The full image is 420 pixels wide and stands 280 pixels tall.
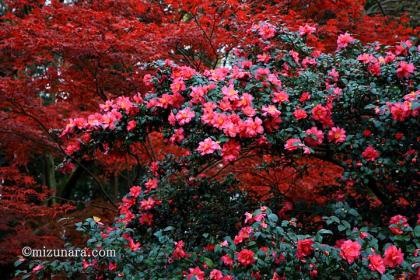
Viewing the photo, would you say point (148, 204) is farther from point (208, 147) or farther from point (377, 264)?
point (377, 264)

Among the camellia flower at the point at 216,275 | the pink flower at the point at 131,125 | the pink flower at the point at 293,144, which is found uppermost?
the pink flower at the point at 131,125

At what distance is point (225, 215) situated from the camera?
3.34 m

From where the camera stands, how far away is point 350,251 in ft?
6.77

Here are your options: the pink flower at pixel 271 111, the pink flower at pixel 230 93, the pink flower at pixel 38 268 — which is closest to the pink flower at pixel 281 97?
the pink flower at pixel 271 111

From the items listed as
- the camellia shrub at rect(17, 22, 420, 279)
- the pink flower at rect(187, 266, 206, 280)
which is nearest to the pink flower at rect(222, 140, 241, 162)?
the camellia shrub at rect(17, 22, 420, 279)

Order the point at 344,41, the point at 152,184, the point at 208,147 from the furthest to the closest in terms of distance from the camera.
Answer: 1. the point at 152,184
2. the point at 344,41
3. the point at 208,147

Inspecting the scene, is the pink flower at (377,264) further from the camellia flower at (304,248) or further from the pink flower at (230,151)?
the pink flower at (230,151)

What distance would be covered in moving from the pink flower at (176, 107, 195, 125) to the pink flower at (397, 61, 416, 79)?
124 cm

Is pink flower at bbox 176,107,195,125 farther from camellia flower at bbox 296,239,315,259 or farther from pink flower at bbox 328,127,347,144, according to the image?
camellia flower at bbox 296,239,315,259

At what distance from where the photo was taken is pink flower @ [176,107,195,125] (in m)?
2.54

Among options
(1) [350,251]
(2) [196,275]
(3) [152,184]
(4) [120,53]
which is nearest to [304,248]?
(1) [350,251]

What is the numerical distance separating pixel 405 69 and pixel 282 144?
2.80ft

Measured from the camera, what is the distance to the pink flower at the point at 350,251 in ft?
6.75

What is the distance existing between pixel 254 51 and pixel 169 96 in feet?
3.21
